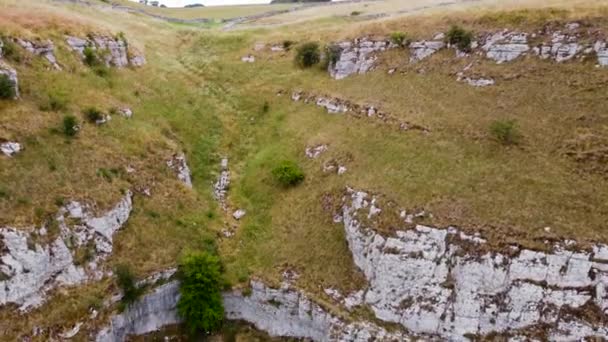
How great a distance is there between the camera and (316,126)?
4241 centimetres

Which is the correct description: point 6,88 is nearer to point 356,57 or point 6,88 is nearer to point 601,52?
point 356,57

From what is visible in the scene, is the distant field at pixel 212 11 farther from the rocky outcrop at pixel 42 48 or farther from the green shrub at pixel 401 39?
the rocky outcrop at pixel 42 48

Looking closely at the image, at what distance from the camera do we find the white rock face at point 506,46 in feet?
130

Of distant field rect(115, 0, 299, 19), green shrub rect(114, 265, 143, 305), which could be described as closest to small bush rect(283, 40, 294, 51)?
distant field rect(115, 0, 299, 19)

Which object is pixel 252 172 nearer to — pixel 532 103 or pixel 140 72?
pixel 140 72

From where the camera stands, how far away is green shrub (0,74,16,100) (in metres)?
32.2

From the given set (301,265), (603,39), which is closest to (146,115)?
(301,265)

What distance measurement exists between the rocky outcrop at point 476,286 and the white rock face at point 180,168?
626 inches

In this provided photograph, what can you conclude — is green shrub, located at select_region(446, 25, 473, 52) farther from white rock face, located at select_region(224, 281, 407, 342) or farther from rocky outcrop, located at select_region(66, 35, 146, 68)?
rocky outcrop, located at select_region(66, 35, 146, 68)

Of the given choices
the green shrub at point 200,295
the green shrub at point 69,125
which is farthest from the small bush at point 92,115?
the green shrub at point 200,295

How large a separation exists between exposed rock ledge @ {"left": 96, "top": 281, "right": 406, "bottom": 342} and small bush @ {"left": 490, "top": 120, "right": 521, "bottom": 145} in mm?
Answer: 15349

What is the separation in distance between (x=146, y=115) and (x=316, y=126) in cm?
1525

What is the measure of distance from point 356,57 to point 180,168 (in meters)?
21.5

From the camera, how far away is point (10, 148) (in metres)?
30.3
